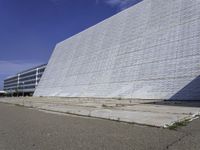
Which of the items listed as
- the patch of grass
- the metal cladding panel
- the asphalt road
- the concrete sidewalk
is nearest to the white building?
the metal cladding panel

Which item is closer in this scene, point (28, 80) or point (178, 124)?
point (178, 124)

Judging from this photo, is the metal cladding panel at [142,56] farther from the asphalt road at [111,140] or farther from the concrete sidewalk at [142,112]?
the asphalt road at [111,140]

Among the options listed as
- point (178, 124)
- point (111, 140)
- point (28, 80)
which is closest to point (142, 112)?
point (178, 124)

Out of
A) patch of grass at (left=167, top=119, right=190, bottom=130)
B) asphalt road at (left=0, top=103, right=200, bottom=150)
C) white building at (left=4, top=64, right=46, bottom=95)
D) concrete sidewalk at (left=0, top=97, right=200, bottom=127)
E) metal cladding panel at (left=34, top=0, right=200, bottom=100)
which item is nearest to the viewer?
asphalt road at (left=0, top=103, right=200, bottom=150)

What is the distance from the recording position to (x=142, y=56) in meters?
24.4

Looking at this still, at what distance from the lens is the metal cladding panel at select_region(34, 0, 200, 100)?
19328mm

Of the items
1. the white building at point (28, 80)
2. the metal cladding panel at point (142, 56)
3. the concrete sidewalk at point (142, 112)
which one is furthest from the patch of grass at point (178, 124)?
the white building at point (28, 80)

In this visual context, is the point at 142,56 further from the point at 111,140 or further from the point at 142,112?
the point at 111,140

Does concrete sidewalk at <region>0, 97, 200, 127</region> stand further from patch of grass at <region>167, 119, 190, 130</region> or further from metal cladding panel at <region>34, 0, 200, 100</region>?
metal cladding panel at <region>34, 0, 200, 100</region>

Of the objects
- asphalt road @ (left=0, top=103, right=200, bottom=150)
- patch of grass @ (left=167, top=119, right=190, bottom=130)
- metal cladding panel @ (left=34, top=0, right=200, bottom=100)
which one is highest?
metal cladding panel @ (left=34, top=0, right=200, bottom=100)

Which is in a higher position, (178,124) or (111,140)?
(178,124)

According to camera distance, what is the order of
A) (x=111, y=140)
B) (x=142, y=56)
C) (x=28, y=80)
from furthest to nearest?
1. (x=28, y=80)
2. (x=142, y=56)
3. (x=111, y=140)

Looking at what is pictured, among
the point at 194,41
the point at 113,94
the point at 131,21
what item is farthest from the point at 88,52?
the point at 194,41

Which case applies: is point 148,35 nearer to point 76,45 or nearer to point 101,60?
point 101,60
